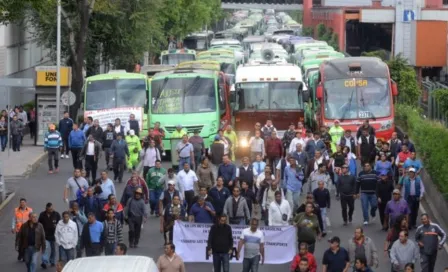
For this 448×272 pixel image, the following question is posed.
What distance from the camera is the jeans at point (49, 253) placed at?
22219mm

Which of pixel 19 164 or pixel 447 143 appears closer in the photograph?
pixel 447 143

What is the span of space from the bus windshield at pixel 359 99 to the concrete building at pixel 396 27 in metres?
28.1

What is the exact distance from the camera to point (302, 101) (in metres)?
40.0

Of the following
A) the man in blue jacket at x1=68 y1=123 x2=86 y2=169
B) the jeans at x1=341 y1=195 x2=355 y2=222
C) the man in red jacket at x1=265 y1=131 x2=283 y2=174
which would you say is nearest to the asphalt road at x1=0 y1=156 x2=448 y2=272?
the jeans at x1=341 y1=195 x2=355 y2=222

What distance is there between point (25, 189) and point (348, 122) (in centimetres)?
1123

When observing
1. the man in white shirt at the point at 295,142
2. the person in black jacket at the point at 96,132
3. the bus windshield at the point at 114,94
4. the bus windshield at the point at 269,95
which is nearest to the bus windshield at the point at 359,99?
the bus windshield at the point at 269,95

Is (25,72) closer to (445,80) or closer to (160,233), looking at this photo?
(445,80)

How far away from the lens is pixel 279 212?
22641 millimetres

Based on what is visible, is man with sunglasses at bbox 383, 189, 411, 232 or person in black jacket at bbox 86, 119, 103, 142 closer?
man with sunglasses at bbox 383, 189, 411, 232

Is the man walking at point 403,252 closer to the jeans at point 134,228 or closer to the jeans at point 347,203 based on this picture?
the jeans at point 134,228

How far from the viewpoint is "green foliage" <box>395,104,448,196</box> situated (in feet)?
88.6

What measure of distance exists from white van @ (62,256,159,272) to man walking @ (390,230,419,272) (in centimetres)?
504

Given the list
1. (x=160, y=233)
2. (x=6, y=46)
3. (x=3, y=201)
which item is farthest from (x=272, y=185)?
(x=6, y=46)

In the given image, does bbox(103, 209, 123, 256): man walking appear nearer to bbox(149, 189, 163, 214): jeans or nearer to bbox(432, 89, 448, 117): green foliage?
bbox(149, 189, 163, 214): jeans
